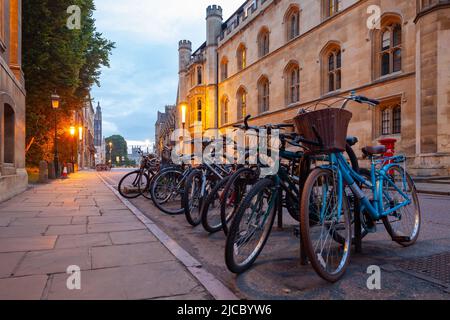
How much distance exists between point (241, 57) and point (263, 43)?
4220mm

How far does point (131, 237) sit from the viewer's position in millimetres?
4477

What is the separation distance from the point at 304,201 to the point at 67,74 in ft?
55.4

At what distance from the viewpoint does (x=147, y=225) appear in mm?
5262

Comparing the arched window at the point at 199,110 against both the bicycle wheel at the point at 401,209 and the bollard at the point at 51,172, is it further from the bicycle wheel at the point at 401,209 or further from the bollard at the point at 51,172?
the bicycle wheel at the point at 401,209

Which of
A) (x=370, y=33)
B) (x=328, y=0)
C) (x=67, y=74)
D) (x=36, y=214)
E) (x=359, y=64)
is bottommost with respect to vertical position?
(x=36, y=214)

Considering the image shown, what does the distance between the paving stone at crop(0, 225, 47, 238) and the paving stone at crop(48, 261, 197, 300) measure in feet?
7.14

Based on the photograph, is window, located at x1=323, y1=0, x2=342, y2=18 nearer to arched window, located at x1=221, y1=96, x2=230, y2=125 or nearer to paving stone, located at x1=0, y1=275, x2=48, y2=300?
arched window, located at x1=221, y1=96, x2=230, y2=125

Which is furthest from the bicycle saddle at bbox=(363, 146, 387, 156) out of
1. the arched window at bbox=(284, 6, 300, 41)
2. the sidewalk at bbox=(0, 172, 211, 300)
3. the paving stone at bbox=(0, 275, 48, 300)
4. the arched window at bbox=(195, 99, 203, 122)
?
the arched window at bbox=(195, 99, 203, 122)

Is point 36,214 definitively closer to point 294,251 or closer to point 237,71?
point 294,251

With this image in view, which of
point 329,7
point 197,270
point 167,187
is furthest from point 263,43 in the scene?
point 197,270

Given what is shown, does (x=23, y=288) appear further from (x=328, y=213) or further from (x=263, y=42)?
(x=263, y=42)

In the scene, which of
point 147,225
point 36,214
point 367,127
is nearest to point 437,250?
→ point 147,225

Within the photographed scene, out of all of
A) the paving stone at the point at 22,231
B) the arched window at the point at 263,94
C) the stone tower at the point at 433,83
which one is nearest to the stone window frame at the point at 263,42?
the arched window at the point at 263,94

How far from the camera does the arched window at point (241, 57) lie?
3276 centimetres
